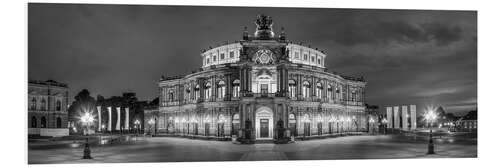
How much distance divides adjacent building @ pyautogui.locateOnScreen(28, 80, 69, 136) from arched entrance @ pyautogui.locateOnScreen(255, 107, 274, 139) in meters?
19.3

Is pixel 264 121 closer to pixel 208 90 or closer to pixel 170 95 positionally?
pixel 208 90

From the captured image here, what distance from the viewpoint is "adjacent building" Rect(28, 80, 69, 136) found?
161 ft

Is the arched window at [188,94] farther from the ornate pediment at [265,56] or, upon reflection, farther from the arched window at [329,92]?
the arched window at [329,92]

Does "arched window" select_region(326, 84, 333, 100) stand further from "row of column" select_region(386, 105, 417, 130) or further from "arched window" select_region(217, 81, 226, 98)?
"arched window" select_region(217, 81, 226, 98)

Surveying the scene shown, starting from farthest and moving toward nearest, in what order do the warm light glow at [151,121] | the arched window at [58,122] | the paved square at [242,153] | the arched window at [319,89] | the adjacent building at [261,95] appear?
the warm light glow at [151,121]
the arched window at [58,122]
the arched window at [319,89]
the adjacent building at [261,95]
the paved square at [242,153]

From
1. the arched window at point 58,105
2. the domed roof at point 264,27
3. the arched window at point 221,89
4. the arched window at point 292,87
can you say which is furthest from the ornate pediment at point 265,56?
the arched window at point 58,105

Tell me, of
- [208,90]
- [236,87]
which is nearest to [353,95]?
[236,87]

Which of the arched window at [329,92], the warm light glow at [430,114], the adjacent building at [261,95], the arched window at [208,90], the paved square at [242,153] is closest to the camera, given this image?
the paved square at [242,153]

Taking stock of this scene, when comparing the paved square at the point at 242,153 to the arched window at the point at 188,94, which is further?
the arched window at the point at 188,94

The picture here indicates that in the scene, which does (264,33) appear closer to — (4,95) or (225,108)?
(225,108)

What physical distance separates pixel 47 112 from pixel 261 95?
25275mm

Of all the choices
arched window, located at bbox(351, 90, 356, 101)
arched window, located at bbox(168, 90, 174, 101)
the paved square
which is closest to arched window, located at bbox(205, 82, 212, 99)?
arched window, located at bbox(168, 90, 174, 101)

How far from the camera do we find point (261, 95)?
44.3 metres

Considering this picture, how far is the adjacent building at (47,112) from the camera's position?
49.2 m
